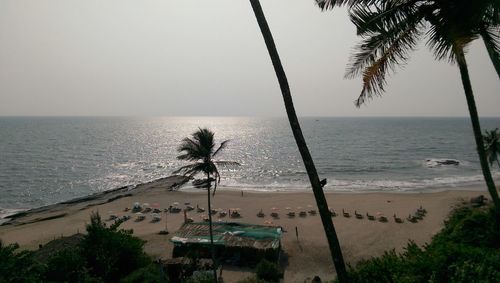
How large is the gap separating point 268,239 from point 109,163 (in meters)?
68.3

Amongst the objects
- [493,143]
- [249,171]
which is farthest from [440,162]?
[249,171]

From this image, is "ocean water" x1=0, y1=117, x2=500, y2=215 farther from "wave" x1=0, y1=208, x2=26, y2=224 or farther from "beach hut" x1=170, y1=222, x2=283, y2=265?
"beach hut" x1=170, y1=222, x2=283, y2=265

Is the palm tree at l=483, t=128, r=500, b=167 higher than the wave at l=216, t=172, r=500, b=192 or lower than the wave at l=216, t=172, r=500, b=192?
higher

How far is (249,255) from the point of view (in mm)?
23953

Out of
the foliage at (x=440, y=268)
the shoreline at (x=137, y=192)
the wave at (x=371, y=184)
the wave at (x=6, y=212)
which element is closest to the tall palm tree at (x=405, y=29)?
the foliage at (x=440, y=268)

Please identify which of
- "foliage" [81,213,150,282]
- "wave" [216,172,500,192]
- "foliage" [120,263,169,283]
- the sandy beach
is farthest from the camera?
"wave" [216,172,500,192]

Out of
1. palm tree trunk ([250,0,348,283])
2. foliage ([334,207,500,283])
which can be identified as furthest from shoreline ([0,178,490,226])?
palm tree trunk ([250,0,348,283])

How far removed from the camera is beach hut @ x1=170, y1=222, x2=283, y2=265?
938 inches

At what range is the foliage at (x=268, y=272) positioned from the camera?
820 inches

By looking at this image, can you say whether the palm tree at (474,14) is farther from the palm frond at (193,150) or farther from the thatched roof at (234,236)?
the thatched roof at (234,236)

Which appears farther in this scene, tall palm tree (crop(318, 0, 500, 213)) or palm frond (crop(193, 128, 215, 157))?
palm frond (crop(193, 128, 215, 157))

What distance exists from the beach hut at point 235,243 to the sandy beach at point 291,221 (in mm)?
1396

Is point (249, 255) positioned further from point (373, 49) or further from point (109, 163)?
point (109, 163)

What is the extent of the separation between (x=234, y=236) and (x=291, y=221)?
449 inches
